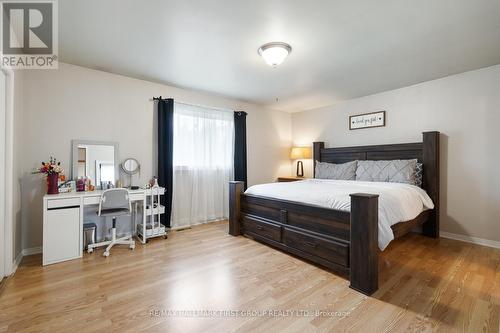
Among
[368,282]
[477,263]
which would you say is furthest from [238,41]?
[477,263]

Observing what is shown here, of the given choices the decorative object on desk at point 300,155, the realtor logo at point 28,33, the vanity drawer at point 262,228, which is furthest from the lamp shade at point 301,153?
the realtor logo at point 28,33

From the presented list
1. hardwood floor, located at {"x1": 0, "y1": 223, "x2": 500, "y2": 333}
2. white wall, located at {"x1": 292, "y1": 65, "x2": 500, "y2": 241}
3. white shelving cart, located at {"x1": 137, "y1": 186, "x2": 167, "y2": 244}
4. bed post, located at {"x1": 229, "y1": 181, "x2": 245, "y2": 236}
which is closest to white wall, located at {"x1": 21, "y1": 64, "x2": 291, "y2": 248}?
white shelving cart, located at {"x1": 137, "y1": 186, "x2": 167, "y2": 244}

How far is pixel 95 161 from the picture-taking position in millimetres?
3150

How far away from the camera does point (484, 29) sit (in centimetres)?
215

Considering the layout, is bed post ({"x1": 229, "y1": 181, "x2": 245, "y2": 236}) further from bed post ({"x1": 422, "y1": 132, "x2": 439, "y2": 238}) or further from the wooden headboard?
bed post ({"x1": 422, "y1": 132, "x2": 439, "y2": 238})

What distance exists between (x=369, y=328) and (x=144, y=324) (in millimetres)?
1518

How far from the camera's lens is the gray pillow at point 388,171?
3324 mm

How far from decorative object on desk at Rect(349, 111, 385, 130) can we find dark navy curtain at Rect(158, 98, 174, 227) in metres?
3.31

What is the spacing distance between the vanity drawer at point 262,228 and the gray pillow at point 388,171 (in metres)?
1.84

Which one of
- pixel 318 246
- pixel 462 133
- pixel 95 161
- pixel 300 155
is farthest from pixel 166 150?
pixel 462 133

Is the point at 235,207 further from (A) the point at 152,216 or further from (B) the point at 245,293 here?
(B) the point at 245,293

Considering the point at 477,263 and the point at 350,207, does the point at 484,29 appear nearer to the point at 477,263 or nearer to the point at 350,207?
the point at 350,207

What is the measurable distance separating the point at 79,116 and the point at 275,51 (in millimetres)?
2647

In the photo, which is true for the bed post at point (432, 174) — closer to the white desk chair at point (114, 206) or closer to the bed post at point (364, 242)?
the bed post at point (364, 242)
